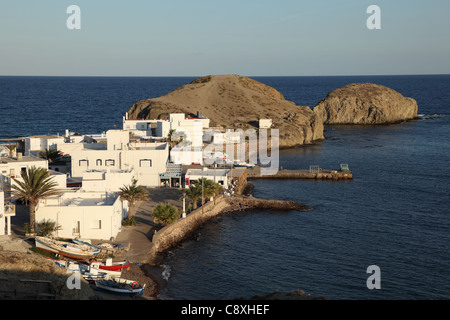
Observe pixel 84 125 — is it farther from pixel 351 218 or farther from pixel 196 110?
pixel 351 218

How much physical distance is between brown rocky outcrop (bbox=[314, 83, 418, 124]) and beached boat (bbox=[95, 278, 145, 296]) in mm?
127031

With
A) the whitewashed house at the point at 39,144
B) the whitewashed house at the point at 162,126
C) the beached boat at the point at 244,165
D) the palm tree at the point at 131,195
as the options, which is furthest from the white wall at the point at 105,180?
the beached boat at the point at 244,165

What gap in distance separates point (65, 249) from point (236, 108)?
99.8 metres

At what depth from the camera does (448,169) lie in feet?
278

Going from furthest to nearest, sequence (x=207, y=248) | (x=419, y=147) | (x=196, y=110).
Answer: (x=196, y=110)
(x=419, y=147)
(x=207, y=248)

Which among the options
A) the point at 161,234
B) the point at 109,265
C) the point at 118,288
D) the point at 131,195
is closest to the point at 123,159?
the point at 131,195

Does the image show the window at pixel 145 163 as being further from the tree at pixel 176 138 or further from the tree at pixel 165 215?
the tree at pixel 165 215

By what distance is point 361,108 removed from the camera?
158 metres

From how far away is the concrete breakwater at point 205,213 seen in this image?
46.0m

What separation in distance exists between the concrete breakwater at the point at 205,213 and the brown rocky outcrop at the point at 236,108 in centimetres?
4940

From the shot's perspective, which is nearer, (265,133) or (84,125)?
(265,133)

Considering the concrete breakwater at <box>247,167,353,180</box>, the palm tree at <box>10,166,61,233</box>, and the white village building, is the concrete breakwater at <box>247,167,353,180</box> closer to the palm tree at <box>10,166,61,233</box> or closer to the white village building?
the white village building
